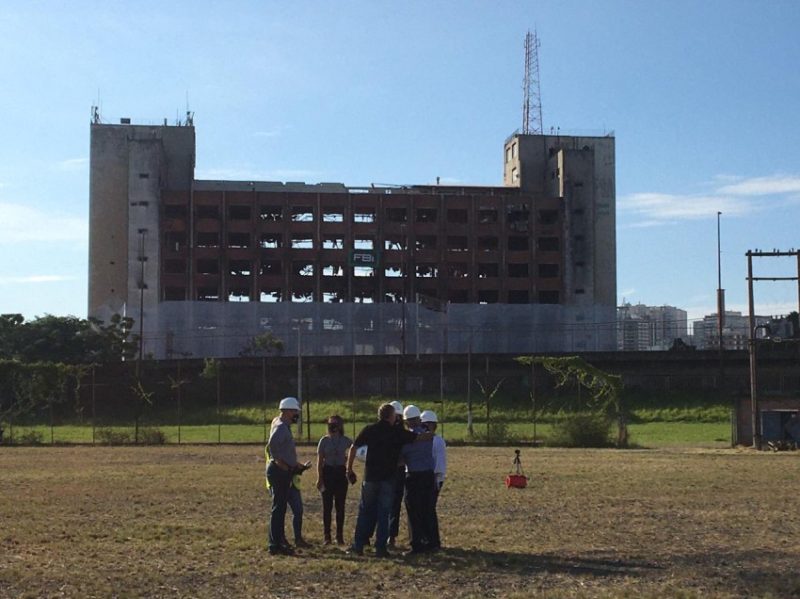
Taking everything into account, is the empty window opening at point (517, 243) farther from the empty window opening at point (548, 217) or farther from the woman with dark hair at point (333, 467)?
the woman with dark hair at point (333, 467)

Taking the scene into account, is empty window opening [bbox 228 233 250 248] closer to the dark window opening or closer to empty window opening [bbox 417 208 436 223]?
empty window opening [bbox 417 208 436 223]

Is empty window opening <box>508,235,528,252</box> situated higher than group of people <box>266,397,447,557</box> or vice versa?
empty window opening <box>508,235,528,252</box>

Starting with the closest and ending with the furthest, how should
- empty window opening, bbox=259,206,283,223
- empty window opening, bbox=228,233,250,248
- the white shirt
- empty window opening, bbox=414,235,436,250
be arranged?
the white shirt, empty window opening, bbox=228,233,250,248, empty window opening, bbox=259,206,283,223, empty window opening, bbox=414,235,436,250

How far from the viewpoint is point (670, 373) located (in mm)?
85875

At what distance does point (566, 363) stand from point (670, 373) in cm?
3288

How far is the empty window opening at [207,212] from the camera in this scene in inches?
4336

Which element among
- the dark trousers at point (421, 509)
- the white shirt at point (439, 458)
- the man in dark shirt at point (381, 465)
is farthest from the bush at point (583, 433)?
the man in dark shirt at point (381, 465)

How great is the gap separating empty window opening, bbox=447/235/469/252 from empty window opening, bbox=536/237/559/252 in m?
7.36

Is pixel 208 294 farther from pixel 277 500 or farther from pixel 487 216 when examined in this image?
pixel 277 500

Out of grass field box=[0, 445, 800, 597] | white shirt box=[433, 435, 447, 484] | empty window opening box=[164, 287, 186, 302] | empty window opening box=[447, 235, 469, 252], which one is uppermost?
empty window opening box=[447, 235, 469, 252]

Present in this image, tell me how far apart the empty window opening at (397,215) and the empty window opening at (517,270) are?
12.1 m

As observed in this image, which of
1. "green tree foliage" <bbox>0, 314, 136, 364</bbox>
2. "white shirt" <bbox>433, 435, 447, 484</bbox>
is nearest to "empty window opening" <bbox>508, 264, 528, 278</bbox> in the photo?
"green tree foliage" <bbox>0, 314, 136, 364</bbox>

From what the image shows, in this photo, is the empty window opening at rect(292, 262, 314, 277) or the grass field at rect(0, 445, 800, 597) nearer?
the grass field at rect(0, 445, 800, 597)

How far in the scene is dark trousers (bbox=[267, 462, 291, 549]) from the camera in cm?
1462
